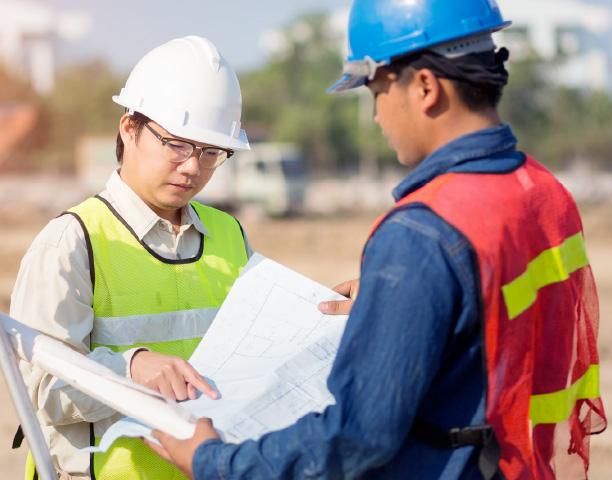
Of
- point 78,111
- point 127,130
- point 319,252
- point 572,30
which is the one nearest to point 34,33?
point 78,111

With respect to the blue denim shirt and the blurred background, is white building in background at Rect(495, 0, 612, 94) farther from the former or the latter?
the blue denim shirt

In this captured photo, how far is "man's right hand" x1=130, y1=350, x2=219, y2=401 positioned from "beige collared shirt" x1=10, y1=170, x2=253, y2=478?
7 centimetres

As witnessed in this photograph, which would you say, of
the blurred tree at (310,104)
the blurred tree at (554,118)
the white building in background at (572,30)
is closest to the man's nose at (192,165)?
the blurred tree at (310,104)

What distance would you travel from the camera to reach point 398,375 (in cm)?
141

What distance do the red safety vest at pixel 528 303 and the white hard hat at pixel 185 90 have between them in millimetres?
1047

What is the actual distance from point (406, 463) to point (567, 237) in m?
0.58

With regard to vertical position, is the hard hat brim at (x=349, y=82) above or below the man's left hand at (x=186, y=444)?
above

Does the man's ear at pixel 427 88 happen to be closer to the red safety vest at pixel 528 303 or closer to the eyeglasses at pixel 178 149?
the red safety vest at pixel 528 303

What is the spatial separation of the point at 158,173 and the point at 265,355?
0.80m

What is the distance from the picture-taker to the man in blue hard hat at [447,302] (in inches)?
55.7

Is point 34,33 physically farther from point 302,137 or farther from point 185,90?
point 185,90

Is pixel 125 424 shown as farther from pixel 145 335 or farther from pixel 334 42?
pixel 334 42

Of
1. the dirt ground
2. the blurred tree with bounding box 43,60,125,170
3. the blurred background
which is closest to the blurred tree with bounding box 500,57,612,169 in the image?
the blurred background

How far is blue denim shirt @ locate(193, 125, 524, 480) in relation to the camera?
4.61 ft
